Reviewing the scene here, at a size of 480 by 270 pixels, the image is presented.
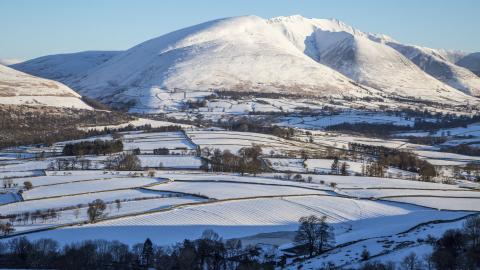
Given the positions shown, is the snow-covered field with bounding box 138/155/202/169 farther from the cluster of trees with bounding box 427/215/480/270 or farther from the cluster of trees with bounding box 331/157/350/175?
the cluster of trees with bounding box 427/215/480/270

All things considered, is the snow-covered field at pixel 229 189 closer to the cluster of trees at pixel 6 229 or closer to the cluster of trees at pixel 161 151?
the cluster of trees at pixel 6 229

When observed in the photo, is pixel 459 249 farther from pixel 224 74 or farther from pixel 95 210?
pixel 224 74

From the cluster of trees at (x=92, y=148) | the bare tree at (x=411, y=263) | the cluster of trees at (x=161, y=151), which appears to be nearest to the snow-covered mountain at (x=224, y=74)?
the cluster of trees at (x=161, y=151)

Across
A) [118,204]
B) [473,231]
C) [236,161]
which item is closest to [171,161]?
[236,161]

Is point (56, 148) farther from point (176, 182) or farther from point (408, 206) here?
point (408, 206)

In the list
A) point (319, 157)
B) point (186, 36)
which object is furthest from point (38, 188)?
point (186, 36)

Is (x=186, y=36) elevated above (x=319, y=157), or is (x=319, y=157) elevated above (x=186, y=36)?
(x=186, y=36)
